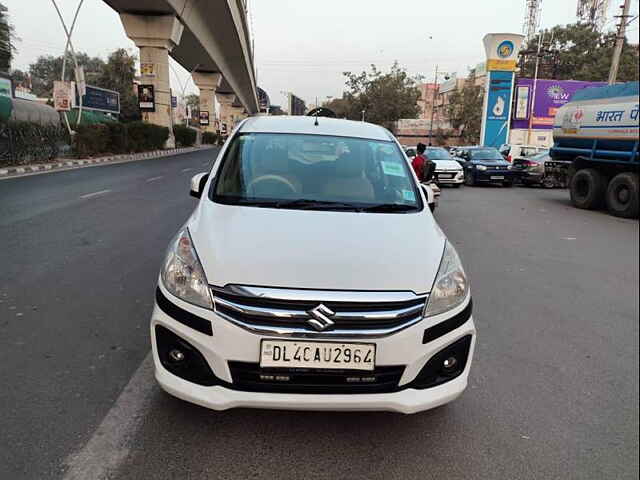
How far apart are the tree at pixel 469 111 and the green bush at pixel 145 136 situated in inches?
1094

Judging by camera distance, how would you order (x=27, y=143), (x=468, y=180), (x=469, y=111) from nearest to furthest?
1. (x=27, y=143)
2. (x=468, y=180)
3. (x=469, y=111)

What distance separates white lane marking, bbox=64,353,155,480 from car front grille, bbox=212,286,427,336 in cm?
80

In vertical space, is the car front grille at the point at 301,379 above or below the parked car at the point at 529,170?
above

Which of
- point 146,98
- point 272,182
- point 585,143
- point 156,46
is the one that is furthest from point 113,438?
point 146,98

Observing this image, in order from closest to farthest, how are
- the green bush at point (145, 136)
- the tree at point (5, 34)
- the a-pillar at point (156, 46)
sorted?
the tree at point (5, 34), the green bush at point (145, 136), the a-pillar at point (156, 46)

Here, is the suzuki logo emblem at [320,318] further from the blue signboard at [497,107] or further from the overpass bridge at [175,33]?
the blue signboard at [497,107]

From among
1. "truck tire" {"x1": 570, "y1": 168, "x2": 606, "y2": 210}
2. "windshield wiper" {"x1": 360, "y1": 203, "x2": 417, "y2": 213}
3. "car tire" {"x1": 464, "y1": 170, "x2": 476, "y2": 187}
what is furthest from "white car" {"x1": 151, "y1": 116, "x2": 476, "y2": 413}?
"car tire" {"x1": 464, "y1": 170, "x2": 476, "y2": 187}

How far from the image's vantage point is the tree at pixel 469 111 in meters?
44.4

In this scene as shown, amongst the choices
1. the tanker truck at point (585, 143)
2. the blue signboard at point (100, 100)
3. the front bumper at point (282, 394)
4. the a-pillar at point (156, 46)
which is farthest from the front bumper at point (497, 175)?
the blue signboard at point (100, 100)

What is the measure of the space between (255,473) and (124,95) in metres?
62.3

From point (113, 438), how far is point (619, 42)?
8.88 feet

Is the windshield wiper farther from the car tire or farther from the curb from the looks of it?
the car tire

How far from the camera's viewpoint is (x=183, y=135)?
124 feet

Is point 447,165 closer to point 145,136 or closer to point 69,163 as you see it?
point 69,163
